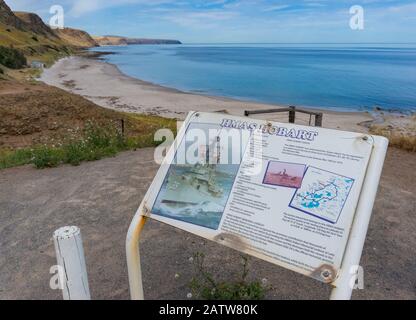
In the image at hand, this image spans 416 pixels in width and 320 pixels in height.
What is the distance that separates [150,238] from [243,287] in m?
1.68

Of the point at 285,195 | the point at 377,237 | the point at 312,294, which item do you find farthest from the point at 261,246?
the point at 377,237

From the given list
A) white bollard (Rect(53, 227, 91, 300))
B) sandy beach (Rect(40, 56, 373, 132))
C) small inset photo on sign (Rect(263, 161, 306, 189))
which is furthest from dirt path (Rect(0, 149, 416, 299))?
sandy beach (Rect(40, 56, 373, 132))

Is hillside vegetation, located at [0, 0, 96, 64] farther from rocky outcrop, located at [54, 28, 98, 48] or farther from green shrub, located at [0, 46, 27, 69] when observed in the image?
rocky outcrop, located at [54, 28, 98, 48]

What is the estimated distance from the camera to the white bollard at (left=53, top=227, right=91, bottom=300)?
2215 mm

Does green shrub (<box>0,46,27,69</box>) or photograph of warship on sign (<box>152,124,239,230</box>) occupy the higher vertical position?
green shrub (<box>0,46,27,69</box>)

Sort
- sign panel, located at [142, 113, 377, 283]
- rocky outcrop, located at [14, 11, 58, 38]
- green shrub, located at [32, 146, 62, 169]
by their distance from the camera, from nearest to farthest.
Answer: sign panel, located at [142, 113, 377, 283] → green shrub, located at [32, 146, 62, 169] → rocky outcrop, located at [14, 11, 58, 38]

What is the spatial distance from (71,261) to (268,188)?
1.28m

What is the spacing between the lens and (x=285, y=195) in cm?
236

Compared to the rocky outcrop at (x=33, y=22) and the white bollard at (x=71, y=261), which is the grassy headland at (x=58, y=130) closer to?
the white bollard at (x=71, y=261)

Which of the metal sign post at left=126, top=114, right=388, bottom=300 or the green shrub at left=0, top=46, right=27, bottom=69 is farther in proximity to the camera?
the green shrub at left=0, top=46, right=27, bottom=69

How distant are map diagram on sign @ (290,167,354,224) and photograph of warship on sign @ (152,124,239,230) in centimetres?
49

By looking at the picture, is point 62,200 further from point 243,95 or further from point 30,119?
point 243,95

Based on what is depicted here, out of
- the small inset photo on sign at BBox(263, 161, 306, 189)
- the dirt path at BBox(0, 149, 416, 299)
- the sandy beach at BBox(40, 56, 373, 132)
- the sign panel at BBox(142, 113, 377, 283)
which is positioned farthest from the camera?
the sandy beach at BBox(40, 56, 373, 132)

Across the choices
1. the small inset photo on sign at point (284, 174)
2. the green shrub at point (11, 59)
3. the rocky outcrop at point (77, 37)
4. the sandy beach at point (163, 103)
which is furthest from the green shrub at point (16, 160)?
the rocky outcrop at point (77, 37)
